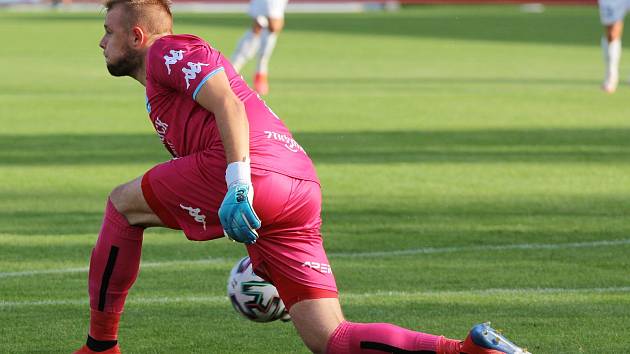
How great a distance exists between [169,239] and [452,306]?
2.61m

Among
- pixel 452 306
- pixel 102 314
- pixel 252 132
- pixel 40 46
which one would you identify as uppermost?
pixel 252 132

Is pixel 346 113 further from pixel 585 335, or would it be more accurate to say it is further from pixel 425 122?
pixel 585 335

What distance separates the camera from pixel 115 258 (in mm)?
5828

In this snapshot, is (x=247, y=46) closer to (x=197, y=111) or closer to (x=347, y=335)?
(x=197, y=111)

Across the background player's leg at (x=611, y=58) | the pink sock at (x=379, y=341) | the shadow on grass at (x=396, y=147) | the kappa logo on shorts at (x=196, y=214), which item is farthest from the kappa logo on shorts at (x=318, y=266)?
the background player's leg at (x=611, y=58)

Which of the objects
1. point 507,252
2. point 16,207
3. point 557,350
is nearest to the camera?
point 557,350

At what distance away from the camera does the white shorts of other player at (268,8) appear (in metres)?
20.8

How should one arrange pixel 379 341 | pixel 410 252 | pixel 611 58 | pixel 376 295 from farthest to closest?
pixel 611 58 → pixel 410 252 → pixel 376 295 → pixel 379 341

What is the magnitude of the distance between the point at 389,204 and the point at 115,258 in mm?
5180

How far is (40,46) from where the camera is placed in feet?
102

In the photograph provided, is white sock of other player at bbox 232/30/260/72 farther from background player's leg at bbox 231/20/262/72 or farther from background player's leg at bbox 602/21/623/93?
background player's leg at bbox 602/21/623/93

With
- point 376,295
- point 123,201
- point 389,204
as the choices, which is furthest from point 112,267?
point 389,204

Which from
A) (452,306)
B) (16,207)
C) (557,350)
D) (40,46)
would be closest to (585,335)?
(557,350)

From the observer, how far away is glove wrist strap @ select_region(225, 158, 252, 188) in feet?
17.4
